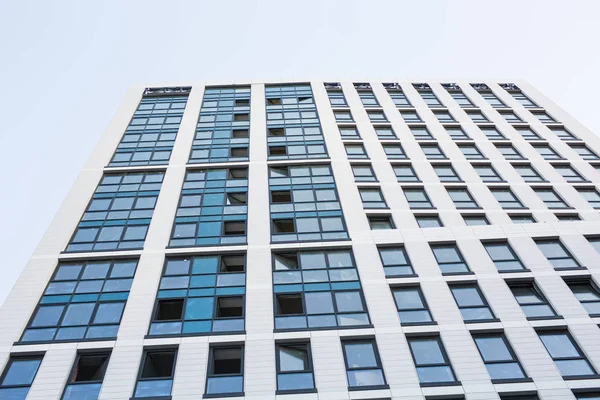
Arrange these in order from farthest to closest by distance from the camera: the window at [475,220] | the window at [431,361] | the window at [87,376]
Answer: the window at [475,220], the window at [431,361], the window at [87,376]

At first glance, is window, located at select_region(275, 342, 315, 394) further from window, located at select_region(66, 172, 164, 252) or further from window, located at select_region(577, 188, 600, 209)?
window, located at select_region(577, 188, 600, 209)

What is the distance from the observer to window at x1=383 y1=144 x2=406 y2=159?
1287 inches

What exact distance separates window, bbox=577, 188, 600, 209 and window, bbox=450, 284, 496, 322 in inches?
455

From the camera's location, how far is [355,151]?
109 ft

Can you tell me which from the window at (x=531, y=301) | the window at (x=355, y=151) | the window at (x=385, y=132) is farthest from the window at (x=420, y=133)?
the window at (x=531, y=301)

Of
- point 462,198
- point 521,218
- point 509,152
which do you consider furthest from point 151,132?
point 509,152

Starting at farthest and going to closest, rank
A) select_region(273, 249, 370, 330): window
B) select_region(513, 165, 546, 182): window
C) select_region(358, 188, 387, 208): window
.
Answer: select_region(513, 165, 546, 182): window
select_region(358, 188, 387, 208): window
select_region(273, 249, 370, 330): window

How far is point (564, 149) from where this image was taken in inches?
1323

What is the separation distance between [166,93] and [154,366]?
26.8 metres

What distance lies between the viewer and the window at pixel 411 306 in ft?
68.6

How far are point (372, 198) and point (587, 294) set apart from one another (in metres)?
11.7

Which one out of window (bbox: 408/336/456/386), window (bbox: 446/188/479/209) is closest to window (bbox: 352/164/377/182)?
window (bbox: 446/188/479/209)

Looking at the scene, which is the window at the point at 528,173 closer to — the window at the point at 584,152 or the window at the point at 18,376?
the window at the point at 584,152

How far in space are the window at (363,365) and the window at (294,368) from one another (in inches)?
58.4
